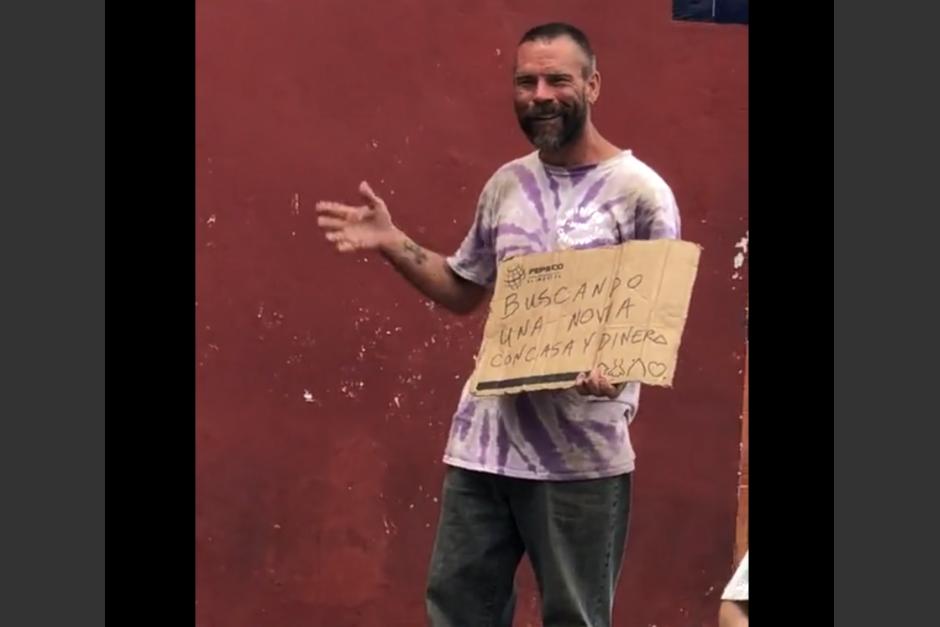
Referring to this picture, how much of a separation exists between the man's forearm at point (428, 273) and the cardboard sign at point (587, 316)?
0.17 meters

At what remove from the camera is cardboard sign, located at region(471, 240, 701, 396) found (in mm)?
4527

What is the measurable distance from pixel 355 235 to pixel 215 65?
0.83 meters

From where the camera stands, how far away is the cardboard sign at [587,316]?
14.9 feet

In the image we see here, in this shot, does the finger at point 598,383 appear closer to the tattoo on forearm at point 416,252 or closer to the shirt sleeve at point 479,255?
the shirt sleeve at point 479,255

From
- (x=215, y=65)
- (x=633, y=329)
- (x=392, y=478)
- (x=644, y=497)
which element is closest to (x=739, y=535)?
(x=644, y=497)

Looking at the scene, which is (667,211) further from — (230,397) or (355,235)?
(230,397)

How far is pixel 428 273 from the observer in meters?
5.00

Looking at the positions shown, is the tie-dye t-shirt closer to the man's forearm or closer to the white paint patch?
the man's forearm

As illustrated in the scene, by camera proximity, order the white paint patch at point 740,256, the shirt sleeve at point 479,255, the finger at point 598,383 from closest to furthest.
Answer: the finger at point 598,383
the shirt sleeve at point 479,255
the white paint patch at point 740,256

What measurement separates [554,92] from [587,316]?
1.94 ft

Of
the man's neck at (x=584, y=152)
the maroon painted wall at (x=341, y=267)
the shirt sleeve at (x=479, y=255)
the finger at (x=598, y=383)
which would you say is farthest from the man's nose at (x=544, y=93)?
the maroon painted wall at (x=341, y=267)

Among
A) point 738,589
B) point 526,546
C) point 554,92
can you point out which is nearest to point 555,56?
point 554,92

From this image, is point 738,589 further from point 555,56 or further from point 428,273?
point 555,56

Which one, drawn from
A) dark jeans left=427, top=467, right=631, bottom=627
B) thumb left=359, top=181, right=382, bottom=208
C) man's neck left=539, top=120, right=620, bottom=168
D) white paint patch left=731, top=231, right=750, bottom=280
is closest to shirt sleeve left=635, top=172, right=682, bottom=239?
man's neck left=539, top=120, right=620, bottom=168
